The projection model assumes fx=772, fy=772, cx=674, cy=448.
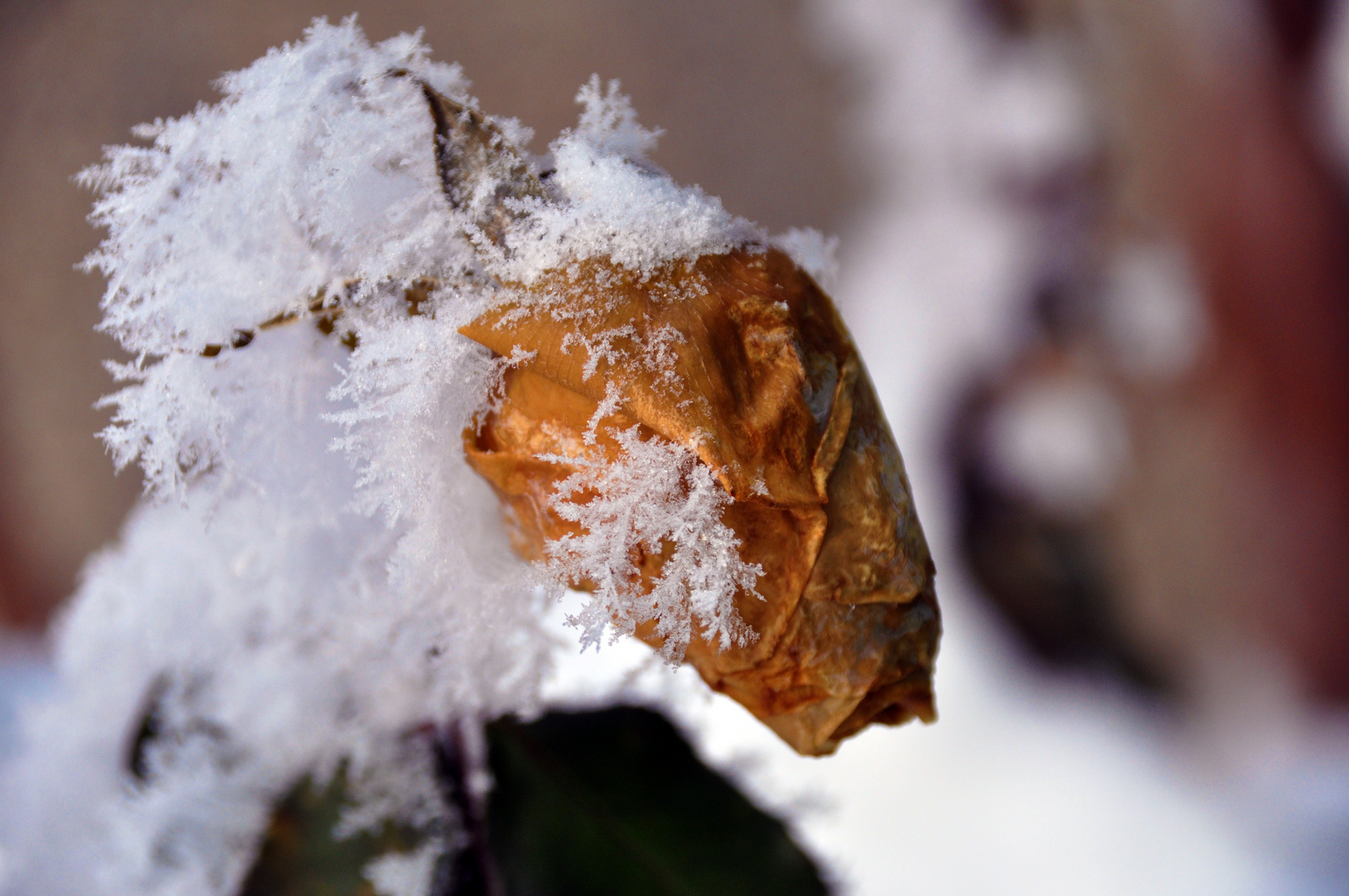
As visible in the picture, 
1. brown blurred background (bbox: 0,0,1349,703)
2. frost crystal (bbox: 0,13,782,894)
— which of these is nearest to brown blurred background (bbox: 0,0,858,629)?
brown blurred background (bbox: 0,0,1349,703)

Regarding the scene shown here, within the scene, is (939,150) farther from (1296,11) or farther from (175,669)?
(175,669)

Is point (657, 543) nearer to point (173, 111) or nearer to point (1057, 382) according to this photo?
point (173, 111)

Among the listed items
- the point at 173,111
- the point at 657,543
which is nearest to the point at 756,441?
the point at 657,543

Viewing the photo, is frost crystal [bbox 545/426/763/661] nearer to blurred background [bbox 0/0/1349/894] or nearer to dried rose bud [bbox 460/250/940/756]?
dried rose bud [bbox 460/250/940/756]

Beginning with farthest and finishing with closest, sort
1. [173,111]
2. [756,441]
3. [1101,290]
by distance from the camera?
[1101,290] → [173,111] → [756,441]

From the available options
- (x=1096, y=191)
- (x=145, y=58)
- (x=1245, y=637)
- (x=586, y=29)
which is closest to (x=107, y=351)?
(x=145, y=58)
